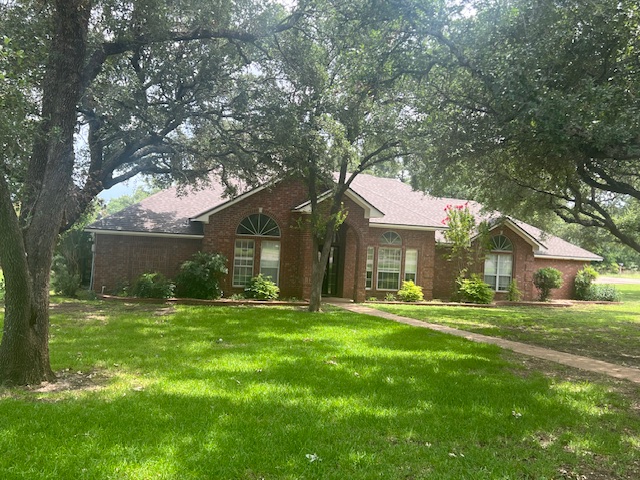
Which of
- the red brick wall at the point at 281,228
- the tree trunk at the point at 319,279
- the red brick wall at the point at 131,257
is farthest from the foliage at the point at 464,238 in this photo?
the red brick wall at the point at 131,257

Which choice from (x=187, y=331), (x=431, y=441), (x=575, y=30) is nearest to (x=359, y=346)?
(x=187, y=331)

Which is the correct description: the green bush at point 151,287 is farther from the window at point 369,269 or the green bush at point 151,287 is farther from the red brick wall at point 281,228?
the window at point 369,269

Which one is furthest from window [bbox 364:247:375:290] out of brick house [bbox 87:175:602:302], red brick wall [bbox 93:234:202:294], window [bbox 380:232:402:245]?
red brick wall [bbox 93:234:202:294]

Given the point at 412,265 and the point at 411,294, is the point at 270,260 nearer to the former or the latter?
the point at 411,294

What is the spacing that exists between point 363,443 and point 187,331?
7587mm

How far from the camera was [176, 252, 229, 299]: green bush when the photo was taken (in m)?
18.8

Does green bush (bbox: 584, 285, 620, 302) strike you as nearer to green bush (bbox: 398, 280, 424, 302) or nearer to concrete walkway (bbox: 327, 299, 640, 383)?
green bush (bbox: 398, 280, 424, 302)

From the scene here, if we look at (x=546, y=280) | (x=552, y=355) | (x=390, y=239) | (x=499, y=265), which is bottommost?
(x=552, y=355)

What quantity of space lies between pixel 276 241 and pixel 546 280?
14.5 meters

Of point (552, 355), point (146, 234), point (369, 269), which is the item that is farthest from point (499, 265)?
point (146, 234)

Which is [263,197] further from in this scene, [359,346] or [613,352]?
[613,352]

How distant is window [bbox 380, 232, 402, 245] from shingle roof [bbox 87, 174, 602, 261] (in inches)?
25.3

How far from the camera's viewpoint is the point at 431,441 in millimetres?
5055

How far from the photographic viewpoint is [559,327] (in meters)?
15.6
